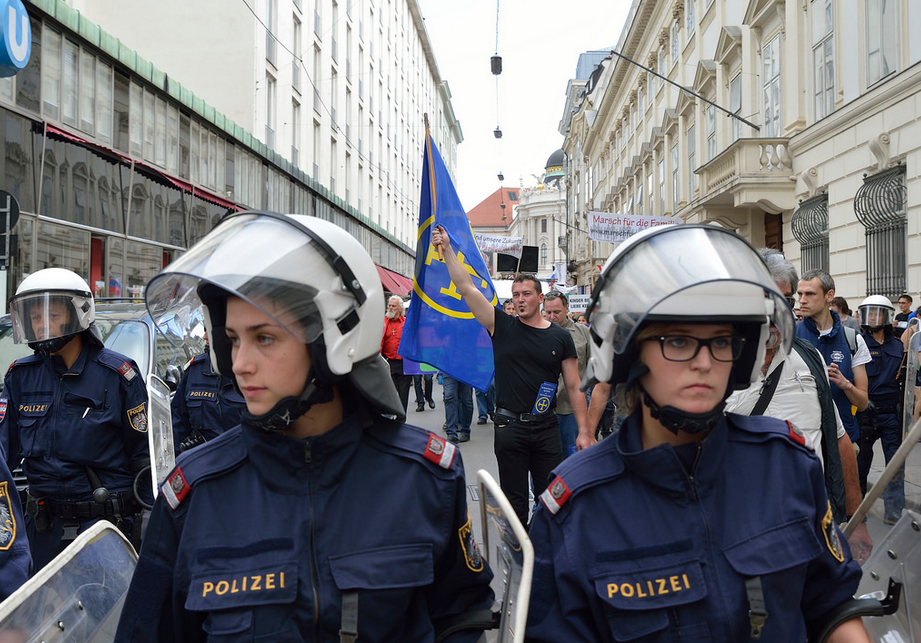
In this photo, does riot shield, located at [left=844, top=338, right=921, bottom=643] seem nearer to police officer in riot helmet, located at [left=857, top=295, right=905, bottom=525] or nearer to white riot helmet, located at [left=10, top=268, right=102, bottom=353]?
white riot helmet, located at [left=10, top=268, right=102, bottom=353]

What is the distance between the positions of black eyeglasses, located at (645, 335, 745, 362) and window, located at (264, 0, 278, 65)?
2377 centimetres

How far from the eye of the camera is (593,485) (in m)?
1.79

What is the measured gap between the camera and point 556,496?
71.5 inches

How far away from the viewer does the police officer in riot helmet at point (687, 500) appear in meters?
1.69

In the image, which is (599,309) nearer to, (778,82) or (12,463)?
(12,463)

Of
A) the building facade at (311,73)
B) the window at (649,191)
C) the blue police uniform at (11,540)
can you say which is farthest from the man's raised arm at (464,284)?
the window at (649,191)

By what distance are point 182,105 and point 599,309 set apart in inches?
684

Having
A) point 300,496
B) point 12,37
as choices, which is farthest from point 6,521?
point 12,37

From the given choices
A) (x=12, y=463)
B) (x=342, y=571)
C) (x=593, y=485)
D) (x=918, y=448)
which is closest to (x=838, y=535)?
(x=918, y=448)

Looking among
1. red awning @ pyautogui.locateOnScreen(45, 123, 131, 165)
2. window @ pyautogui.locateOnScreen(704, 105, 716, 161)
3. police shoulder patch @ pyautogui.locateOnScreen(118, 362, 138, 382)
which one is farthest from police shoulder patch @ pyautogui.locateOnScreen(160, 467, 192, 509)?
window @ pyautogui.locateOnScreen(704, 105, 716, 161)

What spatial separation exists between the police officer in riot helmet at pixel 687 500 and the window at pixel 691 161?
23017 mm

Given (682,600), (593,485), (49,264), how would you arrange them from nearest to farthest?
(682,600), (593,485), (49,264)

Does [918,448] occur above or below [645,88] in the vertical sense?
below

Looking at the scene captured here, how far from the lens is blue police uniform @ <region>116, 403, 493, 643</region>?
167cm
